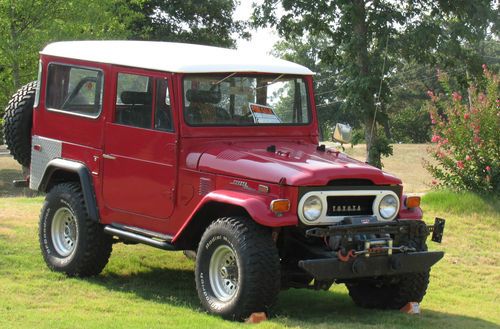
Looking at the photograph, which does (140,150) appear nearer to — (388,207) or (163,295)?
(163,295)

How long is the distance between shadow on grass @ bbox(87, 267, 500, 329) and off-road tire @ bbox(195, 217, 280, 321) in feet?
0.79

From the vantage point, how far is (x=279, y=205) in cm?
714

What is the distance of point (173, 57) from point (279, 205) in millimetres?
1999

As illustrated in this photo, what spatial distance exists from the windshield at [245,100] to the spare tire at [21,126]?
2.35 metres

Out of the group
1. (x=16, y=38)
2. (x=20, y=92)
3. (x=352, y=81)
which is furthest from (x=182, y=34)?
(x=20, y=92)

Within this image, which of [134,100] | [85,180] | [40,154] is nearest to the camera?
[134,100]

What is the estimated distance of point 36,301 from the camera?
7.91 meters

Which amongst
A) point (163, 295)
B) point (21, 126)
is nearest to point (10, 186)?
point (21, 126)

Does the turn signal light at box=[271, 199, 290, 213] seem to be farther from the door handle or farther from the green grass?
the door handle

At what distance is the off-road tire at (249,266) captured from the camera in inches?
283

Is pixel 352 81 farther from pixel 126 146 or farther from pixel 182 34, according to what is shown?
pixel 182 34

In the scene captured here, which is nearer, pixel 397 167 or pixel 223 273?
pixel 223 273

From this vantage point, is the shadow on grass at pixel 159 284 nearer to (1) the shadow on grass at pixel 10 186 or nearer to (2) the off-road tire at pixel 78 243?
(2) the off-road tire at pixel 78 243

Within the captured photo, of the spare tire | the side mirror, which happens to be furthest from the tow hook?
the spare tire
